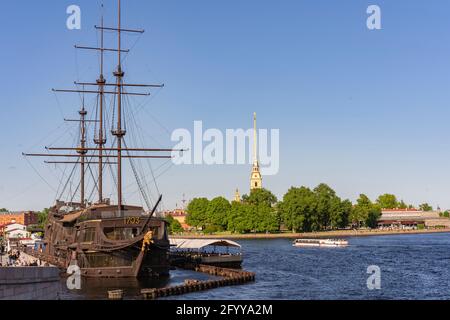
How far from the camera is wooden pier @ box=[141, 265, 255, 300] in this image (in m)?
46.4

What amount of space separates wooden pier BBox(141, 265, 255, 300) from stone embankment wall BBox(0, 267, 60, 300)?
16497 mm

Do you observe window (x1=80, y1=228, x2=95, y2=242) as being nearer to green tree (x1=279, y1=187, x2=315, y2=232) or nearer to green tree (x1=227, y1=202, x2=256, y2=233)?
green tree (x1=279, y1=187, x2=315, y2=232)

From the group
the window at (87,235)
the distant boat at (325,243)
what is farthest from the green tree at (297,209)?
the window at (87,235)

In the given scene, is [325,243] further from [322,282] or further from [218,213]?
[218,213]

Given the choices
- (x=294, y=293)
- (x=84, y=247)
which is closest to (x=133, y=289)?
(x=84, y=247)

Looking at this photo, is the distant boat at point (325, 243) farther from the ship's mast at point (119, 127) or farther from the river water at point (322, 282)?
the ship's mast at point (119, 127)

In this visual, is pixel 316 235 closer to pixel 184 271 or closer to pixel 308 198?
pixel 308 198

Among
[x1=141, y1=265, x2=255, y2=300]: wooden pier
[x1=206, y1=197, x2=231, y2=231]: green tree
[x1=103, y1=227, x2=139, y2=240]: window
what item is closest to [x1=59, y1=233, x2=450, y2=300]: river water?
[x1=141, y1=265, x2=255, y2=300]: wooden pier

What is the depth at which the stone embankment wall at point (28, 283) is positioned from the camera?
1014 inches

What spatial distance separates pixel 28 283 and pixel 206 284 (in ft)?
88.6

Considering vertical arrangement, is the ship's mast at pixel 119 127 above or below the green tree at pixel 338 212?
above

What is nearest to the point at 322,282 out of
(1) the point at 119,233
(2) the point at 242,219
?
(1) the point at 119,233

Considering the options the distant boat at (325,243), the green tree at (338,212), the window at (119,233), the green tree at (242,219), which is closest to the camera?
the window at (119,233)

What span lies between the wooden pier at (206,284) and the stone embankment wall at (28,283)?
649 inches
